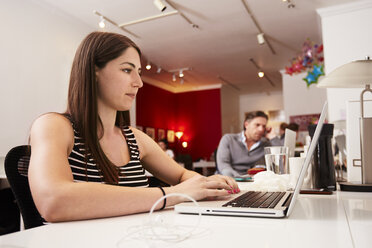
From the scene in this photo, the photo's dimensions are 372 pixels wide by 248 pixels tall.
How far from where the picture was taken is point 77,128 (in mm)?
1161

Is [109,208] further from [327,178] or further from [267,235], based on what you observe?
[327,178]

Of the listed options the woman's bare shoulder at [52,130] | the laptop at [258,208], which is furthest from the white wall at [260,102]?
the laptop at [258,208]

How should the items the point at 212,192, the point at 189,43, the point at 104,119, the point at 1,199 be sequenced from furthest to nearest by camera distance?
the point at 189,43 < the point at 1,199 < the point at 104,119 < the point at 212,192

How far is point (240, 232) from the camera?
1.99 feet

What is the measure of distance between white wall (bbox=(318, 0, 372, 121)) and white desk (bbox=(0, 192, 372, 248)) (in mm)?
4095

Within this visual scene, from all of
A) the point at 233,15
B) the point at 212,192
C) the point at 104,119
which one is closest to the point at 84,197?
the point at 212,192

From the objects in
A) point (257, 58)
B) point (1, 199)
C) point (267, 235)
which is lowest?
point (1, 199)

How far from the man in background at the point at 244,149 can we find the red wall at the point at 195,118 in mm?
5667

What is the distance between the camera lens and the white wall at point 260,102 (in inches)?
426

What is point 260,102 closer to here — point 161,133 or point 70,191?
point 161,133

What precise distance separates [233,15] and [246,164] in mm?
2487

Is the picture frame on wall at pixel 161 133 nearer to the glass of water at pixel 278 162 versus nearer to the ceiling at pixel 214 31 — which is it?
the ceiling at pixel 214 31

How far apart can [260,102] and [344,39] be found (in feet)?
21.5

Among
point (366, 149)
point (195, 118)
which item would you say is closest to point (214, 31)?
point (366, 149)
